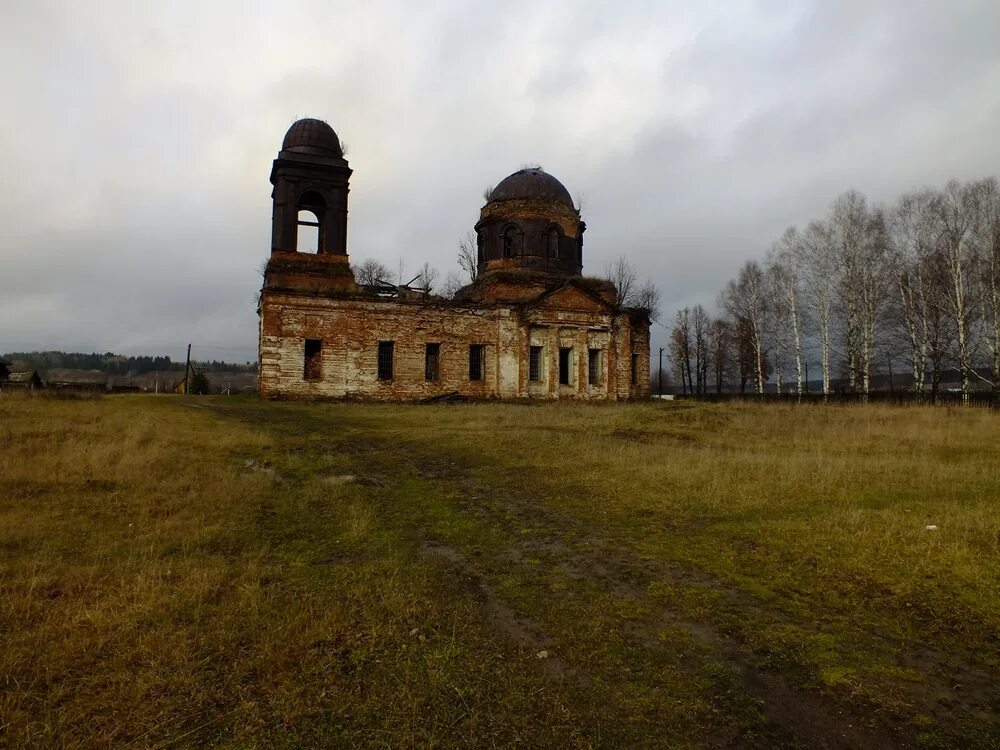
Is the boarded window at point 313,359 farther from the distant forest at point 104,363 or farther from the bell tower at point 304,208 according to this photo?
the distant forest at point 104,363

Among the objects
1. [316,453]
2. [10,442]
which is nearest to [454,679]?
[316,453]

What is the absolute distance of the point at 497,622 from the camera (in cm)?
419

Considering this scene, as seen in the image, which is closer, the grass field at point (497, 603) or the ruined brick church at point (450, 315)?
the grass field at point (497, 603)

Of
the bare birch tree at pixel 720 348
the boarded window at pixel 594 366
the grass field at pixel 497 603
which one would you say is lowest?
the grass field at pixel 497 603

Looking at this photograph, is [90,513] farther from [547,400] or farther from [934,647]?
[547,400]

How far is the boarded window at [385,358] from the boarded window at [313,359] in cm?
261

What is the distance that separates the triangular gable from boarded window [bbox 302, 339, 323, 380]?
1060 cm

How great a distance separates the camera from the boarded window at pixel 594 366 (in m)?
30.6

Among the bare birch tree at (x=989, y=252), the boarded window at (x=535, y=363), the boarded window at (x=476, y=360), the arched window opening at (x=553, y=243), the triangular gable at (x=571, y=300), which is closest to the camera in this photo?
the bare birch tree at (x=989, y=252)

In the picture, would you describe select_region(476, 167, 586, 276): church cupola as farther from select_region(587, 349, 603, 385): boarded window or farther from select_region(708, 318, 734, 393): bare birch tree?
select_region(708, 318, 734, 393): bare birch tree

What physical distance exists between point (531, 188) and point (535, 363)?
9.63 m

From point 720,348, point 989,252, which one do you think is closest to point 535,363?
point 989,252

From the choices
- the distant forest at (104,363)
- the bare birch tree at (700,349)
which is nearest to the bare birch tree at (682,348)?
the bare birch tree at (700,349)

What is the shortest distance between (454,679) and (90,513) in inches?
231
